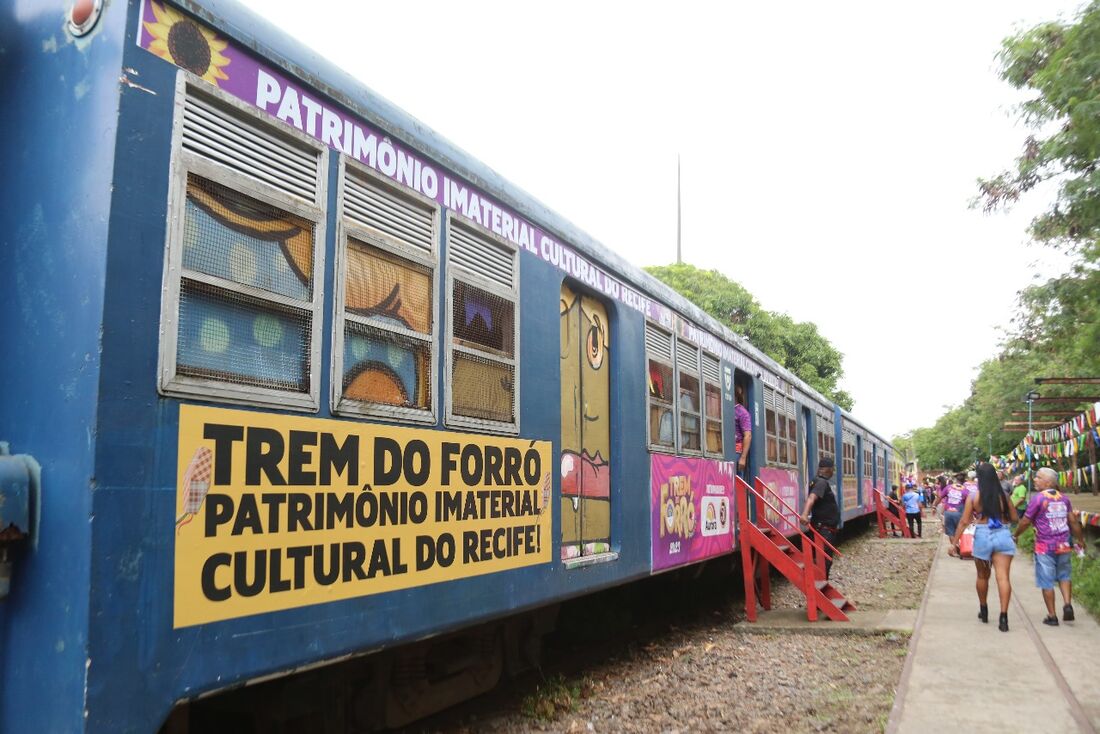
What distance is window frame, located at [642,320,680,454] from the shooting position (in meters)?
6.45

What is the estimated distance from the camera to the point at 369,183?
11.9 feet

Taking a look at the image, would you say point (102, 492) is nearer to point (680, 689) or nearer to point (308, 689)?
point (308, 689)

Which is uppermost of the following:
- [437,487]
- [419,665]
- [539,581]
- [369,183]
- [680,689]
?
[369,183]

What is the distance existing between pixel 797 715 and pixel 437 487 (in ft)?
9.40

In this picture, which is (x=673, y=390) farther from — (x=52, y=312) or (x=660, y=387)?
(x=52, y=312)

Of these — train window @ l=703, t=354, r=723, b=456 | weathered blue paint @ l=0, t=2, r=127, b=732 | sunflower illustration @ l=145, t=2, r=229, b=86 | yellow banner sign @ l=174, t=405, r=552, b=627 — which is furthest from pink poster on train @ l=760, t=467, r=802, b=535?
weathered blue paint @ l=0, t=2, r=127, b=732

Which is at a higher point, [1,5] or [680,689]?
[1,5]

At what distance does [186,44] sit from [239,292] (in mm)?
830

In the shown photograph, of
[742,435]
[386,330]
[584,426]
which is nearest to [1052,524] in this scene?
[742,435]

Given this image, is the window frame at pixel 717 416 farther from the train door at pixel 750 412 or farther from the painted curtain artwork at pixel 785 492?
the painted curtain artwork at pixel 785 492

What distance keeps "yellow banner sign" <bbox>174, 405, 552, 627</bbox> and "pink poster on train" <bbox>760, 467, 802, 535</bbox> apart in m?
6.00

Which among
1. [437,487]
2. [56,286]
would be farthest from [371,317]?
[56,286]

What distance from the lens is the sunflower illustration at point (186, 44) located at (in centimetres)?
273

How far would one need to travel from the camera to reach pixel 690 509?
7215mm
